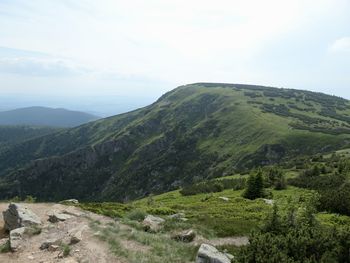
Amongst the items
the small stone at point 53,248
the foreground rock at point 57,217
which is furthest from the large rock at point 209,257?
the foreground rock at point 57,217

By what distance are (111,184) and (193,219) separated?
543 ft

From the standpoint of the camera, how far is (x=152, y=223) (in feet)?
94.3

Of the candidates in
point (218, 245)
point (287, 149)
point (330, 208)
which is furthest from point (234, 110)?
point (218, 245)

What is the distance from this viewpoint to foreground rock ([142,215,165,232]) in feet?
89.5

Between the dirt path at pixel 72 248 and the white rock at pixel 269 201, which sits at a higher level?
the dirt path at pixel 72 248

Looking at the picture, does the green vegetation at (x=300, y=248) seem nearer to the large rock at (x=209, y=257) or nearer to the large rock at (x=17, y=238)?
the large rock at (x=209, y=257)

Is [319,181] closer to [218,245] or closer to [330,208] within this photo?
[330,208]

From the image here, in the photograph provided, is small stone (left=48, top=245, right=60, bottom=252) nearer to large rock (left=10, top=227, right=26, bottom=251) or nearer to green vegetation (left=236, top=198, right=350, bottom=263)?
large rock (left=10, top=227, right=26, bottom=251)

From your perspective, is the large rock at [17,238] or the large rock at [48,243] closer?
the large rock at [48,243]

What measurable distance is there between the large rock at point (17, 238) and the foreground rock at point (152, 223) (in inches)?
322

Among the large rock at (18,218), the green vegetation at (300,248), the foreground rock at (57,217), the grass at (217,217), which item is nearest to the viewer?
the green vegetation at (300,248)

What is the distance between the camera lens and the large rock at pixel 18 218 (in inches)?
1039

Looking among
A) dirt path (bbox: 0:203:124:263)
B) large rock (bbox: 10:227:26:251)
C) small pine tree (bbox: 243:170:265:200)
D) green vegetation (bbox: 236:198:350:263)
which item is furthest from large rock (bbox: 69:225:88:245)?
small pine tree (bbox: 243:170:265:200)

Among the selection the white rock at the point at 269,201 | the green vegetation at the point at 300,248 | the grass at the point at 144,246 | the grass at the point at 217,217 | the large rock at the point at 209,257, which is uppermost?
the green vegetation at the point at 300,248
